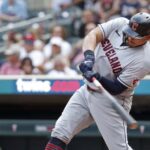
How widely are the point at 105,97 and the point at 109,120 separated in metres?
0.21

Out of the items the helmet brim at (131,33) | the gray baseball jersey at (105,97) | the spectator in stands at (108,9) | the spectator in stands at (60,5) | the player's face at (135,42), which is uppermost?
the helmet brim at (131,33)

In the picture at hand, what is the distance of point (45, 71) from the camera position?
8898mm

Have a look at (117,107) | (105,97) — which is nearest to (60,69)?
(105,97)

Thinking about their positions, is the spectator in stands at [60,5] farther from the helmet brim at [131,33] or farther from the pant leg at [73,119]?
the helmet brim at [131,33]

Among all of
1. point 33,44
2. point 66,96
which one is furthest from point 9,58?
point 66,96

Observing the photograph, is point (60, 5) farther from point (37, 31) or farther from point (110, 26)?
point (110, 26)

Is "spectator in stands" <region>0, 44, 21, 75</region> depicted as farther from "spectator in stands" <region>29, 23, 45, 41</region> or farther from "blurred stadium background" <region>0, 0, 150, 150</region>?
"spectator in stands" <region>29, 23, 45, 41</region>

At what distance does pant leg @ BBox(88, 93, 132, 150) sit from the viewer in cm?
544

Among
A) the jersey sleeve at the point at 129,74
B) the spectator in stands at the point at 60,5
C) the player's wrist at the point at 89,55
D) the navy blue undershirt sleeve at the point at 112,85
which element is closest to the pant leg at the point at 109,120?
the navy blue undershirt sleeve at the point at 112,85

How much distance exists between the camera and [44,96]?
312 inches

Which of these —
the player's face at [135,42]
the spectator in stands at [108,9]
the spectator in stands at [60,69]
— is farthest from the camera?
the spectator in stands at [108,9]

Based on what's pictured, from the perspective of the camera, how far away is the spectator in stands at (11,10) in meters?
11.2

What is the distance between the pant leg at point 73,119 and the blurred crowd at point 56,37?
2.51m

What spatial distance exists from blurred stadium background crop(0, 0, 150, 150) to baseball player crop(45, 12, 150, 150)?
1888mm
